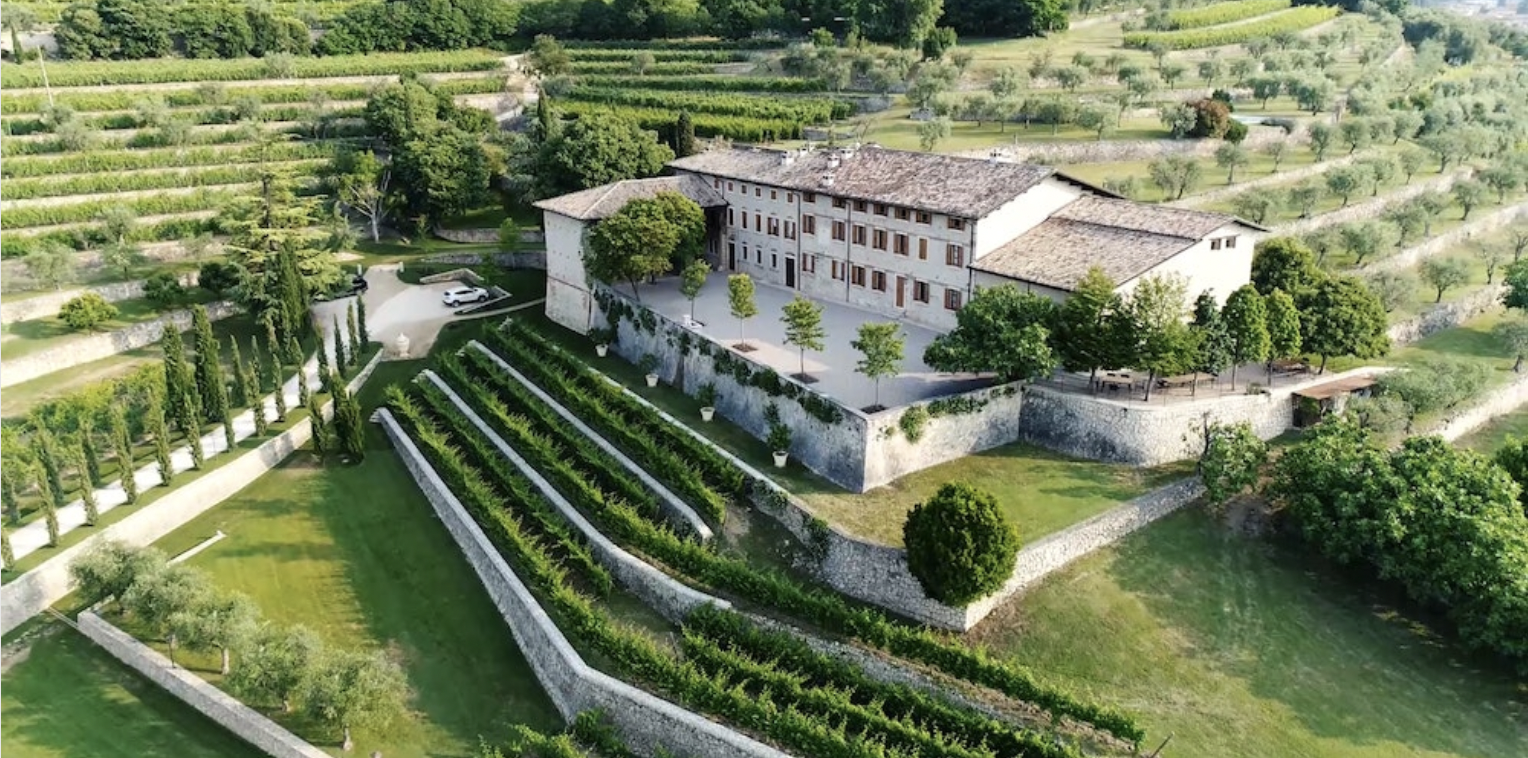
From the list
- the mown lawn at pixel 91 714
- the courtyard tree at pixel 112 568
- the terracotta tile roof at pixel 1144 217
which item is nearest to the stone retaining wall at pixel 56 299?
the courtyard tree at pixel 112 568

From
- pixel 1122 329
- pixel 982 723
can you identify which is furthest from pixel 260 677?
pixel 1122 329

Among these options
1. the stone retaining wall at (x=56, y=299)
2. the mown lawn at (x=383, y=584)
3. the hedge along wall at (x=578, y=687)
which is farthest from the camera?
the stone retaining wall at (x=56, y=299)

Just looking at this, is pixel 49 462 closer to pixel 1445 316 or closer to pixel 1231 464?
pixel 1231 464

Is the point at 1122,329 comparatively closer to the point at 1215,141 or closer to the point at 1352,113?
the point at 1215,141

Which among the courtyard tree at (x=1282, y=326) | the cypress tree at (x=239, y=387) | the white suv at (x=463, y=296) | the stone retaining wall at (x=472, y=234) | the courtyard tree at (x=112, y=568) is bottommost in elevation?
the courtyard tree at (x=112, y=568)

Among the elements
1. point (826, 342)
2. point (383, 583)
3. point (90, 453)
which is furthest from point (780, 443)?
point (90, 453)

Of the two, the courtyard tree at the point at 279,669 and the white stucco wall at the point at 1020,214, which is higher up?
the white stucco wall at the point at 1020,214

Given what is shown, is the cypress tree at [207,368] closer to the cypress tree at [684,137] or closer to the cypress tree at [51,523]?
the cypress tree at [51,523]
